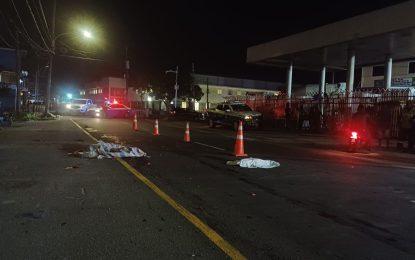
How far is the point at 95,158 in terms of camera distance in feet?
41.4

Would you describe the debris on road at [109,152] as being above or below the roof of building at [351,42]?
below

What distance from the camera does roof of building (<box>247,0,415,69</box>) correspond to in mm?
23641

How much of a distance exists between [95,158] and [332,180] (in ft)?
20.3

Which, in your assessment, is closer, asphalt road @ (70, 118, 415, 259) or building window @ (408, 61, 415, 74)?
asphalt road @ (70, 118, 415, 259)

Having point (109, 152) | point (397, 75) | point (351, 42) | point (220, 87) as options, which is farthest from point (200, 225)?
point (220, 87)

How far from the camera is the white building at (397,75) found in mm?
40487

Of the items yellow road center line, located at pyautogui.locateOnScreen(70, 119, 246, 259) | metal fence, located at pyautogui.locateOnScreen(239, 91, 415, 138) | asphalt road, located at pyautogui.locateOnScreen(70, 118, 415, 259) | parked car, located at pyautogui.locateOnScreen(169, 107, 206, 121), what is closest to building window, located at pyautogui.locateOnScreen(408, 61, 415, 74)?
metal fence, located at pyautogui.locateOnScreen(239, 91, 415, 138)

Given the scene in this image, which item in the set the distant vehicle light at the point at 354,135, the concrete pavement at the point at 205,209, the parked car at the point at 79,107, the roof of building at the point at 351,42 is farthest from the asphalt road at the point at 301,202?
the parked car at the point at 79,107

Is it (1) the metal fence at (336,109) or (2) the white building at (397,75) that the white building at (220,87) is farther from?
(1) the metal fence at (336,109)

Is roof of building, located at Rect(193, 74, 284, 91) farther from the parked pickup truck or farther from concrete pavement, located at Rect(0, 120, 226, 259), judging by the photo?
concrete pavement, located at Rect(0, 120, 226, 259)

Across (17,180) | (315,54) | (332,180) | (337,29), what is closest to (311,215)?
(332,180)

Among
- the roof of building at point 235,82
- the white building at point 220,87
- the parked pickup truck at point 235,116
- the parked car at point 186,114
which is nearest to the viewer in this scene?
the parked pickup truck at point 235,116

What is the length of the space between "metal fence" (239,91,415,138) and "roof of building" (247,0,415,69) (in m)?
3.14

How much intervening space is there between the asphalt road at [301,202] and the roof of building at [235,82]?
179ft
